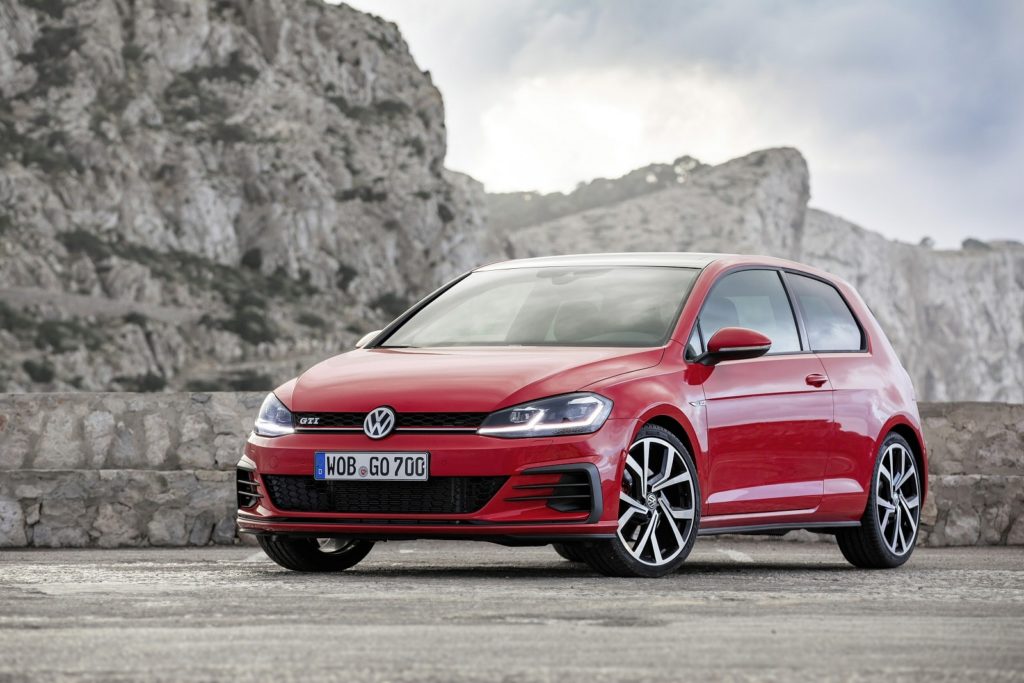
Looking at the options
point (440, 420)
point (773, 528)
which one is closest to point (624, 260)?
point (773, 528)

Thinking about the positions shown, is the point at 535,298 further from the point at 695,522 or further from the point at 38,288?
the point at 38,288

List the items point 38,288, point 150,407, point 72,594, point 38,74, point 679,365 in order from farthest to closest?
point 38,74
point 38,288
point 150,407
point 679,365
point 72,594

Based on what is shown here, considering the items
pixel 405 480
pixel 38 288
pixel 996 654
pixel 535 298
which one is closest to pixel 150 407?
pixel 535 298

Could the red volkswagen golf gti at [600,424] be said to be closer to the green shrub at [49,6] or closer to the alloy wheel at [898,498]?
the alloy wheel at [898,498]

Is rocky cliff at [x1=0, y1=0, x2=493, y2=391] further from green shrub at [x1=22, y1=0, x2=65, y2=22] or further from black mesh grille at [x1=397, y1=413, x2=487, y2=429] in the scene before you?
black mesh grille at [x1=397, y1=413, x2=487, y2=429]

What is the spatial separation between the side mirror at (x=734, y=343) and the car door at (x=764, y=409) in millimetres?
88

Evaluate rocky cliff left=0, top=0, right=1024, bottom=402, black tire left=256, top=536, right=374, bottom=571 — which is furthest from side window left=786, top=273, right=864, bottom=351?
rocky cliff left=0, top=0, right=1024, bottom=402

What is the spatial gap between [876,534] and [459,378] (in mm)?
2907

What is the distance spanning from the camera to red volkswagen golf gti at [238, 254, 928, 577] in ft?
23.3

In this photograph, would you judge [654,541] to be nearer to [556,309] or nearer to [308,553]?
[556,309]

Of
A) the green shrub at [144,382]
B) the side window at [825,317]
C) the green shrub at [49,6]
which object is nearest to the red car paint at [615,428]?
the side window at [825,317]

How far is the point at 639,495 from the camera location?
732 centimetres

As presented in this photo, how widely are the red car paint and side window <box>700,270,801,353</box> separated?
8cm

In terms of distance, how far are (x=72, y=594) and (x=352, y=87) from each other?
13319 cm
